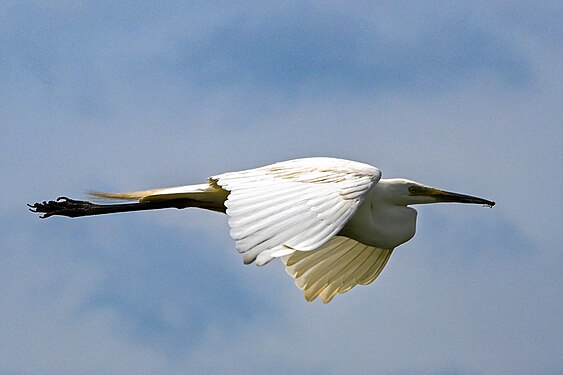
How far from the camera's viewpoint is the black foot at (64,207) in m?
13.4

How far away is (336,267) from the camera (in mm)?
13461

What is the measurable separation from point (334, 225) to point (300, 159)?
126 inches

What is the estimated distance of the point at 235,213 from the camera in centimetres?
837

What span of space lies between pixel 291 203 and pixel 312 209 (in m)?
0.18

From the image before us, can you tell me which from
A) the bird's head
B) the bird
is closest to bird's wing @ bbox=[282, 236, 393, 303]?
the bird

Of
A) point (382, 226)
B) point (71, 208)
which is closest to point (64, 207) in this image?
point (71, 208)

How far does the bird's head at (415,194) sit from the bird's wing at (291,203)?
147cm

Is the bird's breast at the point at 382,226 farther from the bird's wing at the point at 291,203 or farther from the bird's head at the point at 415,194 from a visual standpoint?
the bird's wing at the point at 291,203

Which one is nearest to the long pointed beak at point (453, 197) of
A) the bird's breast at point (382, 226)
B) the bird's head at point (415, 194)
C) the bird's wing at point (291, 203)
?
the bird's head at point (415, 194)

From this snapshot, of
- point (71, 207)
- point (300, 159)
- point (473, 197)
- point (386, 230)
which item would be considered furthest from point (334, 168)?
point (71, 207)

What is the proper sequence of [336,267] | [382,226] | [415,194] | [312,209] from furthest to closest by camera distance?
[336,267], [415,194], [382,226], [312,209]

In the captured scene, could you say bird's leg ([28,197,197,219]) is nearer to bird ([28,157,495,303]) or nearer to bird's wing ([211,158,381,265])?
bird ([28,157,495,303])

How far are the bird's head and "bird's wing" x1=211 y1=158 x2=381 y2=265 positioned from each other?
1471 millimetres

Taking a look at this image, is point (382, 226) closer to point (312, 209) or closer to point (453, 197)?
point (453, 197)
